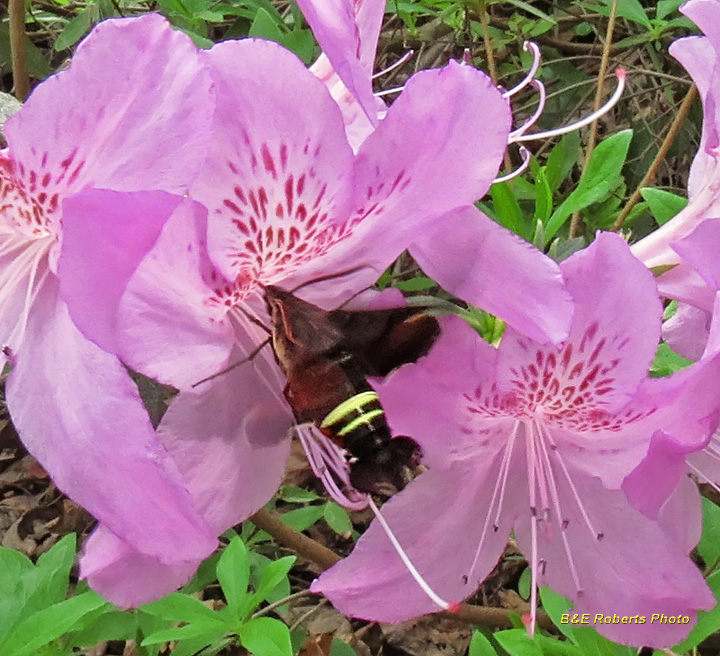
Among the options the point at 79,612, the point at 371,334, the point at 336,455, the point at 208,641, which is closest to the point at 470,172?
the point at 371,334

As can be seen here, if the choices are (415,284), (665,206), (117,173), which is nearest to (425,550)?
(117,173)

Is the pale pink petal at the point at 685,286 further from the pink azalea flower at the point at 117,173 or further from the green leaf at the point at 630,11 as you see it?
the green leaf at the point at 630,11

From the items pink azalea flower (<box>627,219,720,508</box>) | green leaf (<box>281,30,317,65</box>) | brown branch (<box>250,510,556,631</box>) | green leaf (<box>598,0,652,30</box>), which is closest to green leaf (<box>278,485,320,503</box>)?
brown branch (<box>250,510,556,631</box>)

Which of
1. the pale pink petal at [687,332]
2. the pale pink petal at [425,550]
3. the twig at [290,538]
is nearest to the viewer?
the pale pink petal at [425,550]

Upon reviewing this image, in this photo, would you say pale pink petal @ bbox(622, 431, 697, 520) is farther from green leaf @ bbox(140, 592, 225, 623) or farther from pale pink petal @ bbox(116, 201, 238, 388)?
green leaf @ bbox(140, 592, 225, 623)

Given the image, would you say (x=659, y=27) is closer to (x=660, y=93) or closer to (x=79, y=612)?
(x=660, y=93)

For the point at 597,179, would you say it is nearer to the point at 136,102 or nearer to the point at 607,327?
the point at 607,327

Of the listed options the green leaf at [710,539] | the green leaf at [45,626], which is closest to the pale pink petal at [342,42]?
the green leaf at [45,626]

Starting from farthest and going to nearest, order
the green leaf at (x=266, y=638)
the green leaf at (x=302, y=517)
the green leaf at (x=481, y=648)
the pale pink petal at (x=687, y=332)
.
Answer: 1. the green leaf at (x=302, y=517)
2. the green leaf at (x=481, y=648)
3. the green leaf at (x=266, y=638)
4. the pale pink petal at (x=687, y=332)
